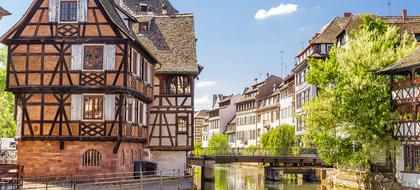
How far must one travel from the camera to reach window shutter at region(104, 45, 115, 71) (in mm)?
33069

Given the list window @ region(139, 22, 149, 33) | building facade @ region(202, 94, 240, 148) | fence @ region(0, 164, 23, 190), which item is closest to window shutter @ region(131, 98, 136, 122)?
fence @ region(0, 164, 23, 190)

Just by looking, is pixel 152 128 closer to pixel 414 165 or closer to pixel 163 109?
pixel 163 109

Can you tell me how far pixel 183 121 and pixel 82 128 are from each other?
11.3m

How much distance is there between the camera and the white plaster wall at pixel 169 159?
142 ft

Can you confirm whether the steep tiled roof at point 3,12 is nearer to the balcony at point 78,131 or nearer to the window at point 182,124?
the balcony at point 78,131

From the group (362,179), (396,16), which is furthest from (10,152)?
(396,16)

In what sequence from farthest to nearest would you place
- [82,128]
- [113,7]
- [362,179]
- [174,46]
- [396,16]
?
[396,16] → [174,46] → [362,179] → [113,7] → [82,128]

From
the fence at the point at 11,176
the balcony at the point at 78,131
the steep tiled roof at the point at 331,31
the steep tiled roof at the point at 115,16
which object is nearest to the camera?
the fence at the point at 11,176

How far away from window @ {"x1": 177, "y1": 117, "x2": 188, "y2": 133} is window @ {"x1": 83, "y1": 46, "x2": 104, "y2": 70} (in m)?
11.0

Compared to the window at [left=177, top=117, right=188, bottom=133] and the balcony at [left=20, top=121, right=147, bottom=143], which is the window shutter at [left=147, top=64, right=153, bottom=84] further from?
the balcony at [left=20, top=121, right=147, bottom=143]

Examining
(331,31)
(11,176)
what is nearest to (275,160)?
(331,31)

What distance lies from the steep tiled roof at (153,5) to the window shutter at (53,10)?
21.5m

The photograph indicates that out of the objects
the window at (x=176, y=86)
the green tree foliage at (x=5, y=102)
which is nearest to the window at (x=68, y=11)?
the window at (x=176, y=86)

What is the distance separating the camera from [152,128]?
1684 inches
